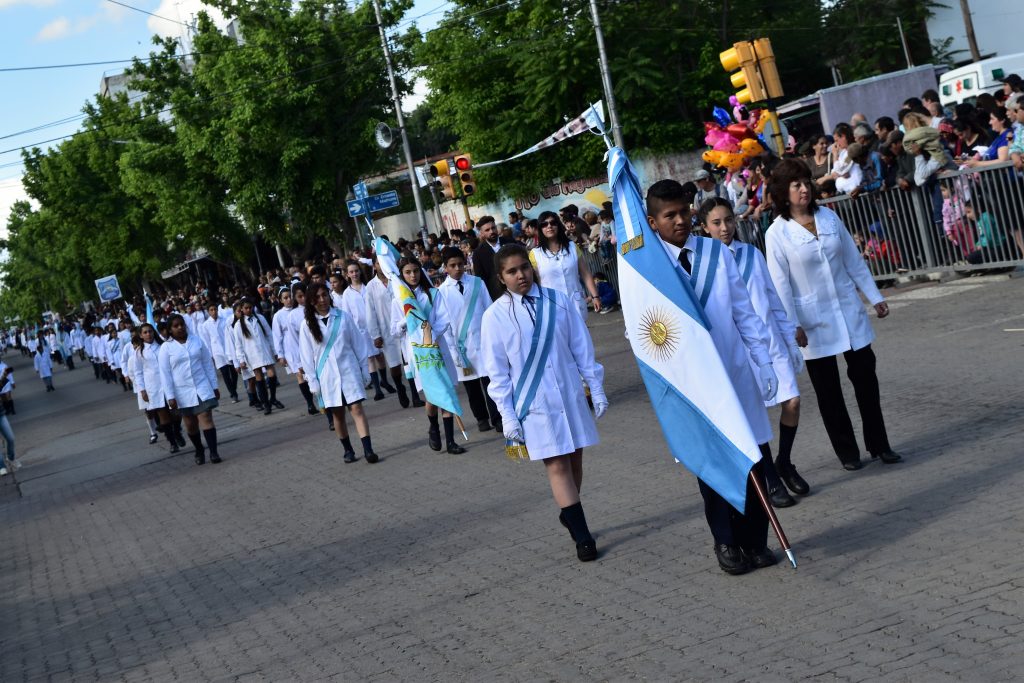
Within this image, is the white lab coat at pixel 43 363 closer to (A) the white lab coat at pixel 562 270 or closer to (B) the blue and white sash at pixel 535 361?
(A) the white lab coat at pixel 562 270

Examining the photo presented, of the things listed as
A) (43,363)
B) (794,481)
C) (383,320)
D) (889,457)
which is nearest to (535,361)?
(794,481)

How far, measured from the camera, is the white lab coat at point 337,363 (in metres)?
12.6

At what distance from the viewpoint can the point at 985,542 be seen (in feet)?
18.9

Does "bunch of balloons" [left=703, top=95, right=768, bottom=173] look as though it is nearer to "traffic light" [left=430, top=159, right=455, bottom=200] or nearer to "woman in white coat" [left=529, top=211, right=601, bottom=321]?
"woman in white coat" [left=529, top=211, right=601, bottom=321]

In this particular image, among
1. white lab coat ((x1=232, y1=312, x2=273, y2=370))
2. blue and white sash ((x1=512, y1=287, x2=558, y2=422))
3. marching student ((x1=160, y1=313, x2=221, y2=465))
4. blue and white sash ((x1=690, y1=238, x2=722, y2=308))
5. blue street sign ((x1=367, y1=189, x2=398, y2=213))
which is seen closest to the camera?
blue and white sash ((x1=690, y1=238, x2=722, y2=308))

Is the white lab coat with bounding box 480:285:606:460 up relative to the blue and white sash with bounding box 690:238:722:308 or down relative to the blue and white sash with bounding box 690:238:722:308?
down

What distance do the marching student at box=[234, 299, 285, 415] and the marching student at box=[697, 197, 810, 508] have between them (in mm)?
14258

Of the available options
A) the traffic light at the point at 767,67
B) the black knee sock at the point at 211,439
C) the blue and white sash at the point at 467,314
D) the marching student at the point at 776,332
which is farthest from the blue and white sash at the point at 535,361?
the traffic light at the point at 767,67

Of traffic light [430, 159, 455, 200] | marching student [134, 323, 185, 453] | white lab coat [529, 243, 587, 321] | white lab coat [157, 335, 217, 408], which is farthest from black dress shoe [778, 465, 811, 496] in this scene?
traffic light [430, 159, 455, 200]

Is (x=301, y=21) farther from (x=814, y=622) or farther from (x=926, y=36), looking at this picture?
(x=814, y=622)

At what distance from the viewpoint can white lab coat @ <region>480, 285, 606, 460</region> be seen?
7.04 metres

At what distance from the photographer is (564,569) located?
22.8ft

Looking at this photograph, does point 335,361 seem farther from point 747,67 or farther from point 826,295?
point 747,67

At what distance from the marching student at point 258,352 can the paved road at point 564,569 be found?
7.65 metres
